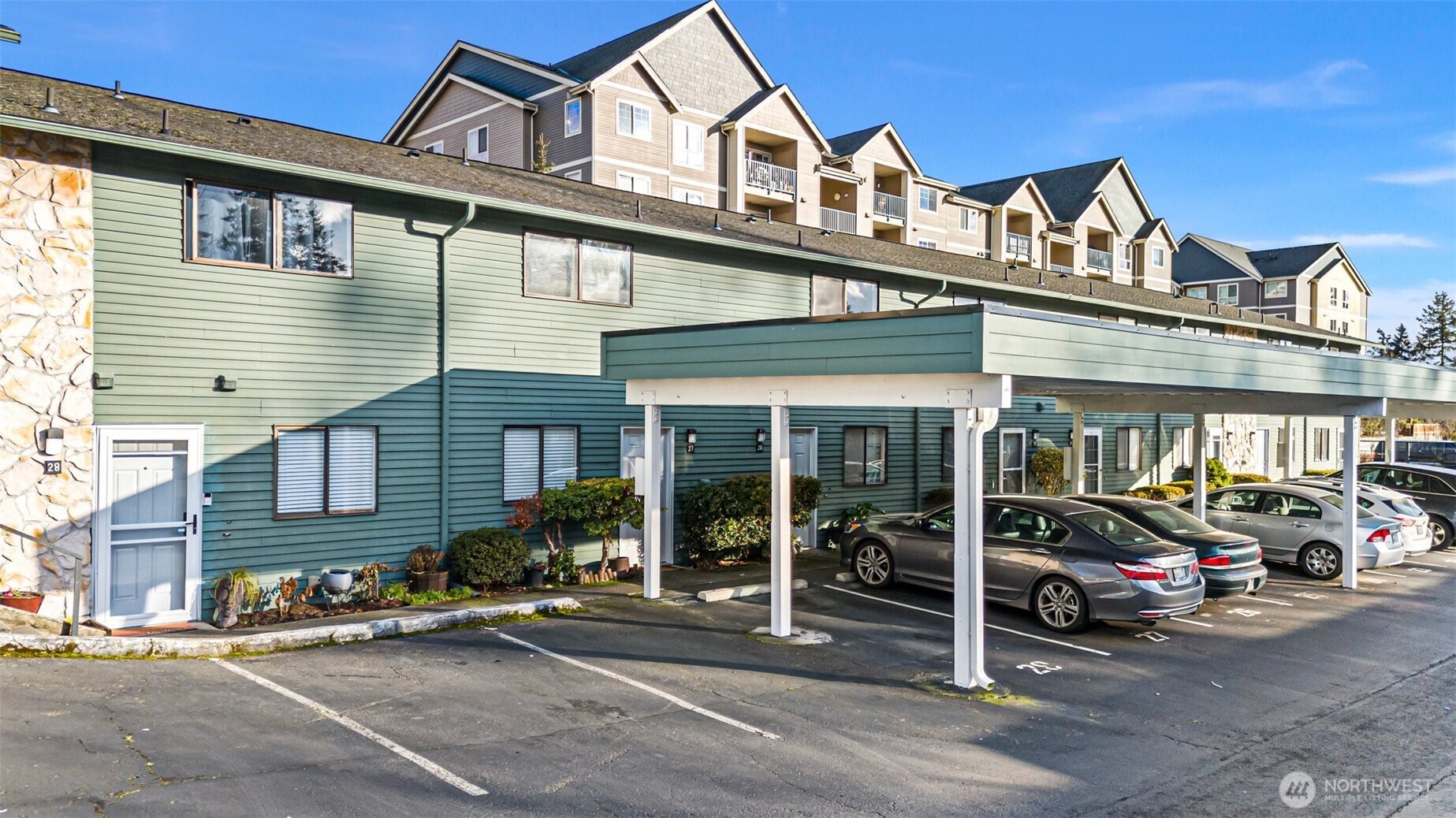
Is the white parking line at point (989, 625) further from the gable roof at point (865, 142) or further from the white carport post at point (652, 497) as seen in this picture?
the gable roof at point (865, 142)

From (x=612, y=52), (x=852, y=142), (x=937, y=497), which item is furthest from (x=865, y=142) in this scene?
(x=937, y=497)

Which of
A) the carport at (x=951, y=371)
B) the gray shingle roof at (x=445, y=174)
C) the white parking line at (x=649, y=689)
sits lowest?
the white parking line at (x=649, y=689)

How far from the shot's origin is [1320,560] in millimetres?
15367

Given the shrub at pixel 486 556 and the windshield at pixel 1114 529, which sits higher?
the windshield at pixel 1114 529

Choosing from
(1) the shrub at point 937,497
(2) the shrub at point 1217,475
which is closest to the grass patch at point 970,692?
(1) the shrub at point 937,497

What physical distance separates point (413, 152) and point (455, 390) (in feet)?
13.6

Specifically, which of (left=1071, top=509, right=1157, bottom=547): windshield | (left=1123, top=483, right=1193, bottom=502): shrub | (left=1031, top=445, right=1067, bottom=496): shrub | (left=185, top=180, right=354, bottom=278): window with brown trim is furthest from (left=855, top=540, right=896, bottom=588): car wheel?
(left=1123, top=483, right=1193, bottom=502): shrub

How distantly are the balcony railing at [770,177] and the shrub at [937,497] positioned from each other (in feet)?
63.9

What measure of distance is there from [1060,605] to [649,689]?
529cm

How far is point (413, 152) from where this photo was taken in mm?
14680

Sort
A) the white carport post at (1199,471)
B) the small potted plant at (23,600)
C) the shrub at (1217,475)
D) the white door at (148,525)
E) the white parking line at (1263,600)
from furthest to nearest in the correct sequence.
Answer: the shrub at (1217,475) < the white carport post at (1199,471) < the white parking line at (1263,600) < the white door at (148,525) < the small potted plant at (23,600)

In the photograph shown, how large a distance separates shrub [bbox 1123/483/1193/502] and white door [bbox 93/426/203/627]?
20.6 meters

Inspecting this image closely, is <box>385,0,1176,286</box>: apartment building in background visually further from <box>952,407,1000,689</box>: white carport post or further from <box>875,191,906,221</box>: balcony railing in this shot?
<box>952,407,1000,689</box>: white carport post

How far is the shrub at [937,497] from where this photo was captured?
63.9 ft
